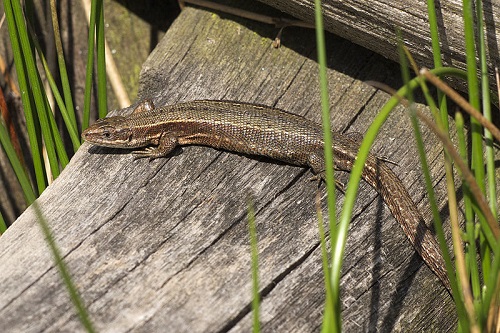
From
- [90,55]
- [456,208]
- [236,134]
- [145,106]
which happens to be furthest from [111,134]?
[456,208]

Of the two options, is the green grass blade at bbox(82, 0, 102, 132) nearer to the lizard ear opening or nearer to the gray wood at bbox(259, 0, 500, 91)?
the lizard ear opening

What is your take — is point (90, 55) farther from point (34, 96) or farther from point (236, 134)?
point (236, 134)

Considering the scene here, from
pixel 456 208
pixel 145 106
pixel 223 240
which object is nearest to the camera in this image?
pixel 456 208

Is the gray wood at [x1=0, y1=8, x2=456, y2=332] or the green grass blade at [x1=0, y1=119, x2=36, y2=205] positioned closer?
the gray wood at [x1=0, y1=8, x2=456, y2=332]

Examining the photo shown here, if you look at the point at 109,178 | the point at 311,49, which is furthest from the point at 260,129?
the point at 109,178

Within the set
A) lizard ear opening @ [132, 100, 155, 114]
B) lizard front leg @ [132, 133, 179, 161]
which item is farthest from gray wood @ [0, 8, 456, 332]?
lizard ear opening @ [132, 100, 155, 114]

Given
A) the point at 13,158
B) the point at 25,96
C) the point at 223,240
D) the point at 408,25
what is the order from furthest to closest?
the point at 25,96 → the point at 13,158 → the point at 408,25 → the point at 223,240
